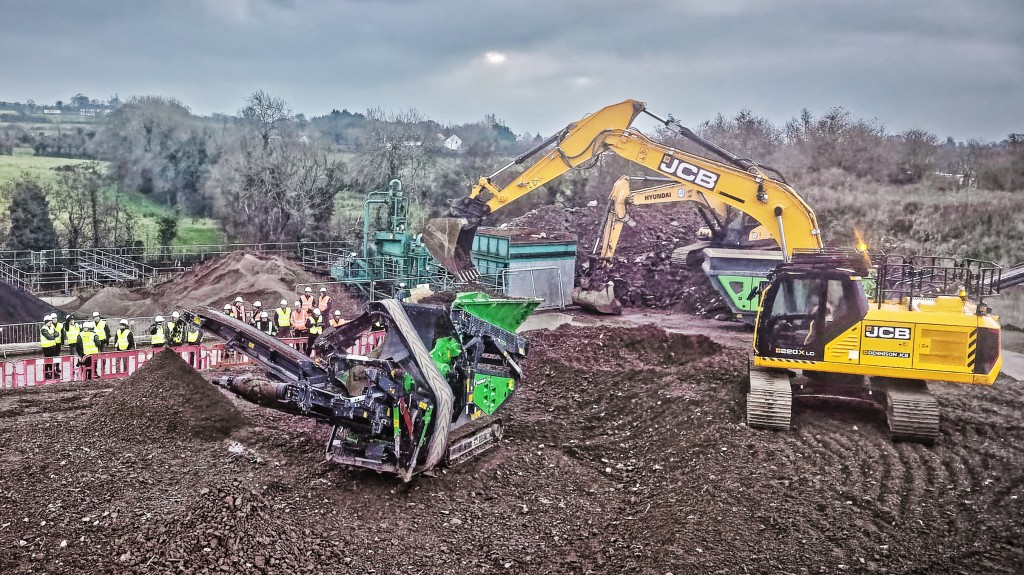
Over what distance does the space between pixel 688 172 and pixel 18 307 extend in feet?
42.5

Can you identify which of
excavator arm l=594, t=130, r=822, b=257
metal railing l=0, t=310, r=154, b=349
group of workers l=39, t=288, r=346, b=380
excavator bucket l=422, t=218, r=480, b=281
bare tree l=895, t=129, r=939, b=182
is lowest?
metal railing l=0, t=310, r=154, b=349

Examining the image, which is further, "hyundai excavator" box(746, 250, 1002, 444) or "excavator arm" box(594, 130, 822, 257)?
"excavator arm" box(594, 130, 822, 257)

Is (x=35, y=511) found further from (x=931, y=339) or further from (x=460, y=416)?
(x=931, y=339)

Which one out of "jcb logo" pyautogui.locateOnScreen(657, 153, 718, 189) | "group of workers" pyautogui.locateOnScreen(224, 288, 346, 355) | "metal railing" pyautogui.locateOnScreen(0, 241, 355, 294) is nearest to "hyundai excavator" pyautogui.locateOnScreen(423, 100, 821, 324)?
"jcb logo" pyautogui.locateOnScreen(657, 153, 718, 189)

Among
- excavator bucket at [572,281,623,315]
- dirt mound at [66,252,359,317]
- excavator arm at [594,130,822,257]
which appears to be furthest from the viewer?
excavator bucket at [572,281,623,315]

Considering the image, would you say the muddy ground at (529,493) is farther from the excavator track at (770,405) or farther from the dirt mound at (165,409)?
the excavator track at (770,405)

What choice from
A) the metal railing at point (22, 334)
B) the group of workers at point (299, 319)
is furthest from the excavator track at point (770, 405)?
the metal railing at point (22, 334)

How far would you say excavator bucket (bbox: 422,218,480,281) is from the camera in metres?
15.9

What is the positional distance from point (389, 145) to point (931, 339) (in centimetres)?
2260

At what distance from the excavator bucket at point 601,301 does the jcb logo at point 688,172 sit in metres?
4.24

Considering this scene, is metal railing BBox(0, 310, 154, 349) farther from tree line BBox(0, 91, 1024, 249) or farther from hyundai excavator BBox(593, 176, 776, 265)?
hyundai excavator BBox(593, 176, 776, 265)

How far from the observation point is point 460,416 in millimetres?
7734

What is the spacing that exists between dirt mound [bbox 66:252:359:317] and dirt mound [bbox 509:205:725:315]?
635 cm

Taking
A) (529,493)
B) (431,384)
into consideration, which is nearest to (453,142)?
(529,493)
